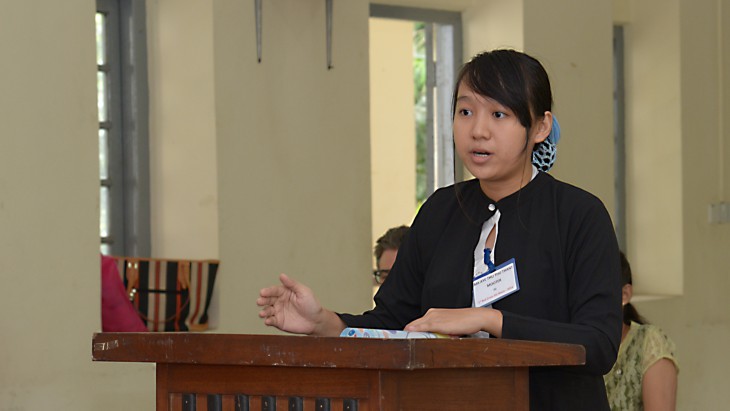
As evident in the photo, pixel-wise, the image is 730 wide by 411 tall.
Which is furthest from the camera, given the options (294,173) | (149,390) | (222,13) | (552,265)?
(294,173)

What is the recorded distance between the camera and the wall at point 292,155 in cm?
452

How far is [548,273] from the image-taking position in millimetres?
1787

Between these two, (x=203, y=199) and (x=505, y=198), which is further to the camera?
(x=203, y=199)

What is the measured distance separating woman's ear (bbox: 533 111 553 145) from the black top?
0.06 metres

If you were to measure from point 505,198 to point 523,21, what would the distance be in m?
3.89

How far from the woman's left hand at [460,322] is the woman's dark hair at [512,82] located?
0.34 metres

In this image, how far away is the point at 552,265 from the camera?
5.88 ft

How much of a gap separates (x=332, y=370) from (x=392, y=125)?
7.64 metres

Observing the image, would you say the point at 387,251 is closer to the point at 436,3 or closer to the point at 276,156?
the point at 276,156

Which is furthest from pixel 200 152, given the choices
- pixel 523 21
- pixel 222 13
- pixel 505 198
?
pixel 505 198

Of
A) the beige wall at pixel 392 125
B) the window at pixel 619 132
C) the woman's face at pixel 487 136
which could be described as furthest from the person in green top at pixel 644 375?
the beige wall at pixel 392 125

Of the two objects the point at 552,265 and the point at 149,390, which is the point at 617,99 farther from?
the point at 552,265

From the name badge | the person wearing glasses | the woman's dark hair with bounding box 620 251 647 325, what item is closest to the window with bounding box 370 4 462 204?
the person wearing glasses

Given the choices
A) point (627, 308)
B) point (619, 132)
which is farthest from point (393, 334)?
point (619, 132)
